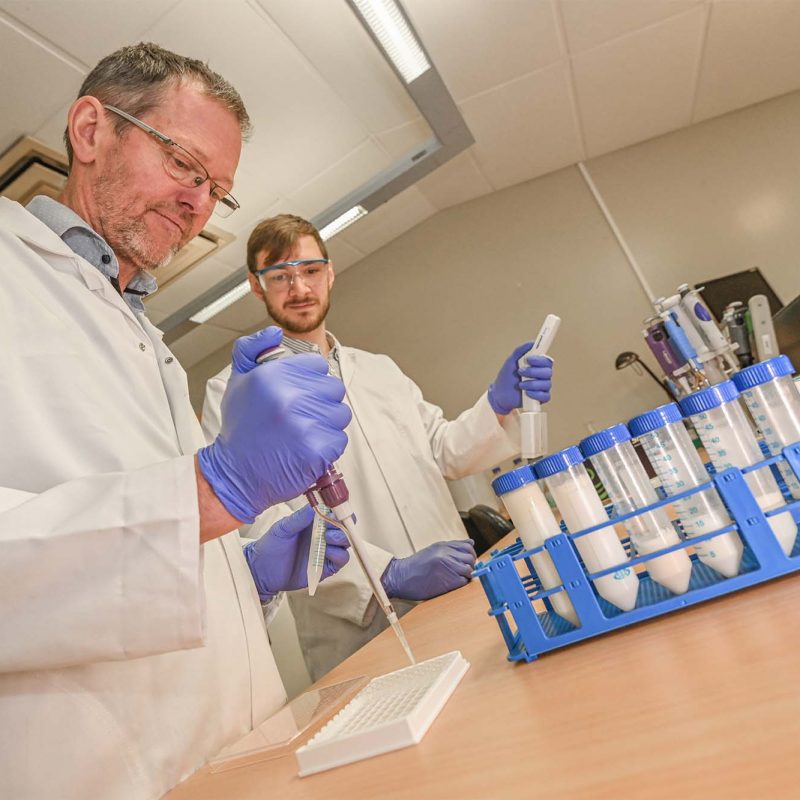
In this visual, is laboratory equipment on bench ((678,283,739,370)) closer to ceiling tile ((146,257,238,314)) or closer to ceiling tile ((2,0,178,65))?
ceiling tile ((2,0,178,65))

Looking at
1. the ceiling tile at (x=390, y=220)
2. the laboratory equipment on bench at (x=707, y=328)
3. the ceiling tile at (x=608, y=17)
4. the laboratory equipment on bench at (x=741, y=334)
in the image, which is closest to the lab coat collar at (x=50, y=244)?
the laboratory equipment on bench at (x=707, y=328)

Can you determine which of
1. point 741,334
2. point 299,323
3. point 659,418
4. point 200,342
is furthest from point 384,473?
point 200,342

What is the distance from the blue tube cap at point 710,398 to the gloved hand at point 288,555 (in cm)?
72

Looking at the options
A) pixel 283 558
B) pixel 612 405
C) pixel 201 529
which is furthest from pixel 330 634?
pixel 612 405

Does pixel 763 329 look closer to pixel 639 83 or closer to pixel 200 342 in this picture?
pixel 639 83

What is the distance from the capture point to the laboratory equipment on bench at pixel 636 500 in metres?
0.72

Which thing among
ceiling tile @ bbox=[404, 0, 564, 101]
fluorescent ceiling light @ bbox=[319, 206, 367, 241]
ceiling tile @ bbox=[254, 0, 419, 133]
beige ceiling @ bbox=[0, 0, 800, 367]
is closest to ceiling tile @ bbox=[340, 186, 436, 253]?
beige ceiling @ bbox=[0, 0, 800, 367]

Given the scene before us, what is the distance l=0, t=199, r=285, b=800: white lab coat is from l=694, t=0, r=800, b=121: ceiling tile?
3199 millimetres

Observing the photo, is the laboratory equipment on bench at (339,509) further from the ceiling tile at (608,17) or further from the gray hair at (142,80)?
the ceiling tile at (608,17)

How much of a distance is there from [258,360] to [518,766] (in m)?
0.62

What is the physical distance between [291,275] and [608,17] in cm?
192

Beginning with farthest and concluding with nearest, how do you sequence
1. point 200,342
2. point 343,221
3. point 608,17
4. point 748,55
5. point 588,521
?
point 200,342
point 343,221
point 748,55
point 608,17
point 588,521

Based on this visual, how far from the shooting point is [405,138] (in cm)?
341

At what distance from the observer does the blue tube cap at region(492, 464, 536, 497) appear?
798mm
